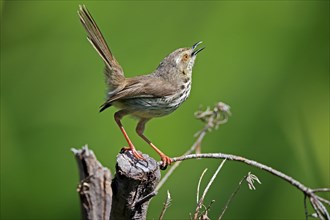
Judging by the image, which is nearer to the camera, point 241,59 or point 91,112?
point 91,112

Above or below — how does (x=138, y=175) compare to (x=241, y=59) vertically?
below

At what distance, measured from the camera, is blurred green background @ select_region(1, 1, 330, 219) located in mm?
2092

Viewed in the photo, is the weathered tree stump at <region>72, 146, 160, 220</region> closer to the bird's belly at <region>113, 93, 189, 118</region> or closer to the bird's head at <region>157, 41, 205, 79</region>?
the bird's belly at <region>113, 93, 189, 118</region>

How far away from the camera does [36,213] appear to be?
213 centimetres

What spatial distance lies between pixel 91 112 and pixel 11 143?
1.00 feet

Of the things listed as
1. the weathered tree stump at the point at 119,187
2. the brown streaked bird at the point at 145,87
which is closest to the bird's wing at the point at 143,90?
the brown streaked bird at the point at 145,87

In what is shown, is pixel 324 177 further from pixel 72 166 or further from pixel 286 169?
pixel 72 166

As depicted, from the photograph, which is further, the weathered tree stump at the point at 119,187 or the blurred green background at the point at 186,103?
the blurred green background at the point at 186,103

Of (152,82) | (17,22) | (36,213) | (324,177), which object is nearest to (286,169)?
(324,177)

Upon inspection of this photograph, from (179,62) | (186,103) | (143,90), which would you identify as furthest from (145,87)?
(186,103)

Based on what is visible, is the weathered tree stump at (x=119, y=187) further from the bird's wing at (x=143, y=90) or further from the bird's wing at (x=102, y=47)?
the bird's wing at (x=102, y=47)

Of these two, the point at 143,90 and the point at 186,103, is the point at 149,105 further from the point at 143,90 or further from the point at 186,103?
the point at 186,103

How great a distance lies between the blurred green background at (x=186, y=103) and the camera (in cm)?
209

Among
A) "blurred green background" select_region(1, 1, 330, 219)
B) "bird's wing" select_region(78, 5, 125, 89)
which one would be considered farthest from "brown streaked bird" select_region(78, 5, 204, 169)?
"blurred green background" select_region(1, 1, 330, 219)
